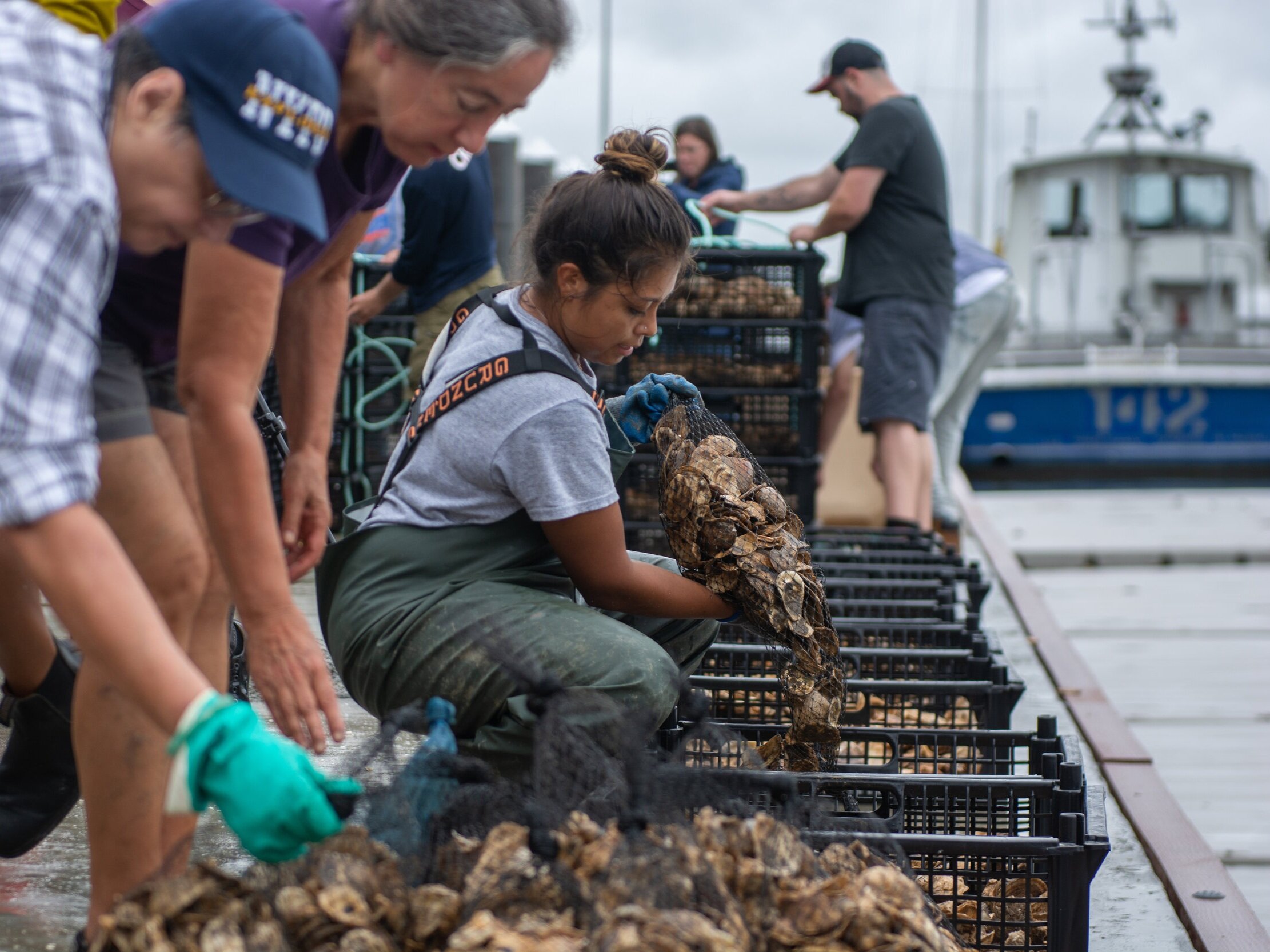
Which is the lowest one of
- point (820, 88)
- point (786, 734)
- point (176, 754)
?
point (786, 734)

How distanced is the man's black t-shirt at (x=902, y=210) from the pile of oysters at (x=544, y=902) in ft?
13.1

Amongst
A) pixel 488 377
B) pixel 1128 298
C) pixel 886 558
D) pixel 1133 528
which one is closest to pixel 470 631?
pixel 488 377

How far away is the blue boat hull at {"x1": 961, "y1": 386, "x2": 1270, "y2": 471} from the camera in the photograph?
15.1 m

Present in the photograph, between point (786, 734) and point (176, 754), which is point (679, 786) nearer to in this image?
point (176, 754)

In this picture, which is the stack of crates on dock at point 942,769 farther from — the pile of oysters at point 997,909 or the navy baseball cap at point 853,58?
the navy baseball cap at point 853,58

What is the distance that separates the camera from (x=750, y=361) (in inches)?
206

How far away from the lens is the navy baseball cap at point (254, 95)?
1360 mm

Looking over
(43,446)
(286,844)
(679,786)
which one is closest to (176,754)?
(286,844)

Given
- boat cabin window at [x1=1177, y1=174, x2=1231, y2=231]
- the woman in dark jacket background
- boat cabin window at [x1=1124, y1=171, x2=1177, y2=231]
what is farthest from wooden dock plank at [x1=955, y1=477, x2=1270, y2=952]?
boat cabin window at [x1=1177, y1=174, x2=1231, y2=231]

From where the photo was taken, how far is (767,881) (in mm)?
1496

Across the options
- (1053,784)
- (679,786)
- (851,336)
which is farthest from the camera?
(851,336)

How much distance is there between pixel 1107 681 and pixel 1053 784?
4.11 meters

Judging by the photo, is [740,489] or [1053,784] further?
[740,489]

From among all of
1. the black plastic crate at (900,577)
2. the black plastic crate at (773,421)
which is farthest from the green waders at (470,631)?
the black plastic crate at (773,421)
